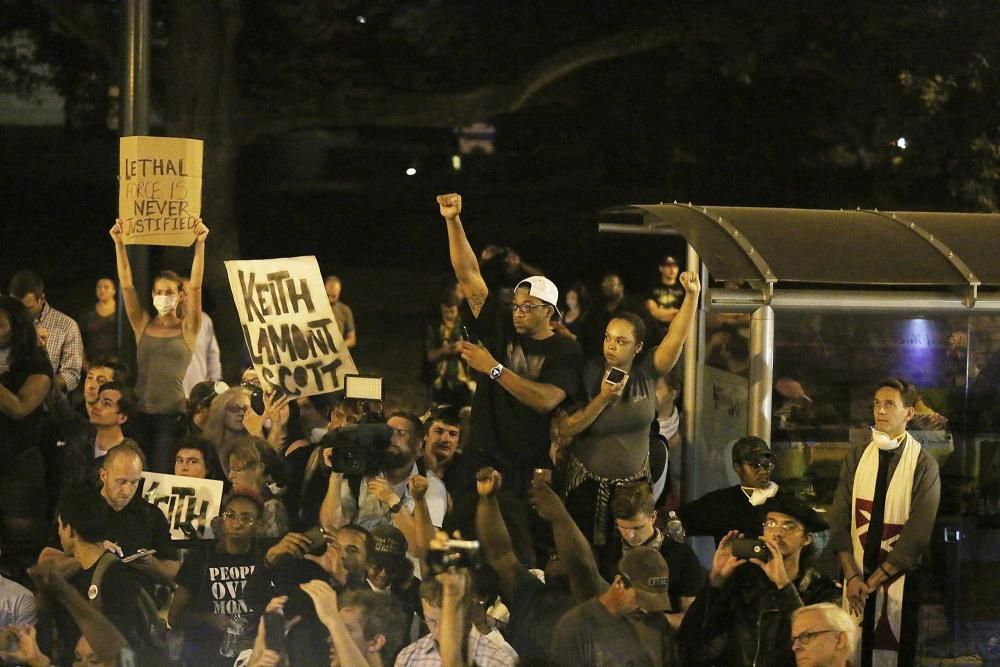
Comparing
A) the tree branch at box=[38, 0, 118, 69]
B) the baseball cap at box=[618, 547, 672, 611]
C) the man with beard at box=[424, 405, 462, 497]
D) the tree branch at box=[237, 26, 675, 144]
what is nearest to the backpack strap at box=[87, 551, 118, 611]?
the man with beard at box=[424, 405, 462, 497]

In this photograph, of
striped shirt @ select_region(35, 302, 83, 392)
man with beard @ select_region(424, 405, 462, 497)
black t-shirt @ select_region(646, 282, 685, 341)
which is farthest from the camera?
black t-shirt @ select_region(646, 282, 685, 341)

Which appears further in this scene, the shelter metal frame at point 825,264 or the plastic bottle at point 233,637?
the shelter metal frame at point 825,264

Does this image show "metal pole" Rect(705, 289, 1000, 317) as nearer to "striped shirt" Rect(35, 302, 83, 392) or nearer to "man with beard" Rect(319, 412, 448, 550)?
"man with beard" Rect(319, 412, 448, 550)

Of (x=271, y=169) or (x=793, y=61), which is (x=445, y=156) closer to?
(x=271, y=169)

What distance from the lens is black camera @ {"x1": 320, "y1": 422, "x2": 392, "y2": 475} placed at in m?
7.00

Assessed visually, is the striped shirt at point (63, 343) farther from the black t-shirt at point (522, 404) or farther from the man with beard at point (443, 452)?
the black t-shirt at point (522, 404)

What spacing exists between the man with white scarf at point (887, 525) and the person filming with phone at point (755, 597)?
1.83 feet

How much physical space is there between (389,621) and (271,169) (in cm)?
2078

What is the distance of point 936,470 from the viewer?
702 cm

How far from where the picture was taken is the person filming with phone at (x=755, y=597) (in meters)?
6.38

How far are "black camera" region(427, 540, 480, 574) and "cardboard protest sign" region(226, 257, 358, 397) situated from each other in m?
1.70

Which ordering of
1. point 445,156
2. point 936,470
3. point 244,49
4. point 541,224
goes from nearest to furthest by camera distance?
point 936,470
point 244,49
point 541,224
point 445,156

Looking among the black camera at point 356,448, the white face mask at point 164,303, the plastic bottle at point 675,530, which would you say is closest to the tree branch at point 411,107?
the white face mask at point 164,303

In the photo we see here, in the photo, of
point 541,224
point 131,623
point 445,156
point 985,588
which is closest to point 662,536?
point 985,588
